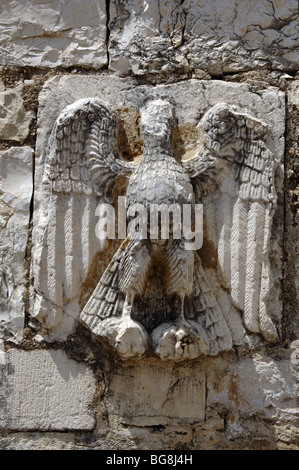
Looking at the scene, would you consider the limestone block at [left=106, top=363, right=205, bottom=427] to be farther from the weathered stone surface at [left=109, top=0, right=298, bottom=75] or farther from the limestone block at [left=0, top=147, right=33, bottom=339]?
the weathered stone surface at [left=109, top=0, right=298, bottom=75]

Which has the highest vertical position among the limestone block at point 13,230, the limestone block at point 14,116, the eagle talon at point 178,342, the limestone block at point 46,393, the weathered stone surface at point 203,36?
the weathered stone surface at point 203,36

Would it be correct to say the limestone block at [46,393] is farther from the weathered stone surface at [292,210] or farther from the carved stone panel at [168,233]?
the weathered stone surface at [292,210]

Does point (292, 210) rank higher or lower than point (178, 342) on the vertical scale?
higher

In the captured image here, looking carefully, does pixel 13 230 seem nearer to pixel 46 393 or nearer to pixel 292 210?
pixel 46 393

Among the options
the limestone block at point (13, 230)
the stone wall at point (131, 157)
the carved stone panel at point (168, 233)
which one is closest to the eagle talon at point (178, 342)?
the carved stone panel at point (168, 233)

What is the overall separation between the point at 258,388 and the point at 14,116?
163 centimetres

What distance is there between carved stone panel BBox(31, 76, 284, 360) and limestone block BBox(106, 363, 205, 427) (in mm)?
139

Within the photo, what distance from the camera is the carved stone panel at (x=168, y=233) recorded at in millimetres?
2729

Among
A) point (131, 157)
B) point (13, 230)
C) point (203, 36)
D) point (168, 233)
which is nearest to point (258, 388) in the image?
point (168, 233)

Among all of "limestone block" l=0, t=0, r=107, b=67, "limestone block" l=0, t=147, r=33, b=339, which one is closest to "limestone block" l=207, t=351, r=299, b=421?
"limestone block" l=0, t=147, r=33, b=339

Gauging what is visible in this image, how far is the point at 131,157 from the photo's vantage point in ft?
9.64

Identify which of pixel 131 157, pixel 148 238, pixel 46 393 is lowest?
pixel 46 393

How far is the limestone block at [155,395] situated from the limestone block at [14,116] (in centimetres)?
117

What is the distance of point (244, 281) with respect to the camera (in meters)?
2.80
